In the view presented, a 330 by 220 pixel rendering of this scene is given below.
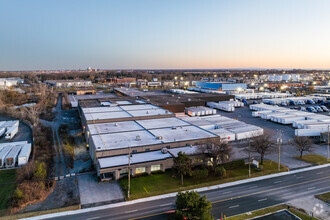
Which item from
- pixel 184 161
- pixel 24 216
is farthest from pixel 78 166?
pixel 184 161

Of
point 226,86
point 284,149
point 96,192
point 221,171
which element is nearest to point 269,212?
point 221,171

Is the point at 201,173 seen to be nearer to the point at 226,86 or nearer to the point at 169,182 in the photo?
the point at 169,182

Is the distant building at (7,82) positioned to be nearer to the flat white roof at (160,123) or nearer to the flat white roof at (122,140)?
the flat white roof at (160,123)

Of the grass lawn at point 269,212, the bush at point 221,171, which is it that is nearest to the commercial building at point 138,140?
the bush at point 221,171

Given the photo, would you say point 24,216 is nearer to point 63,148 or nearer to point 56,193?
point 56,193

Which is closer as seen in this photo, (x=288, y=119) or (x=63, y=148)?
(x=63, y=148)

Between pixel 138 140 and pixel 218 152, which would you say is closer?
pixel 218 152
